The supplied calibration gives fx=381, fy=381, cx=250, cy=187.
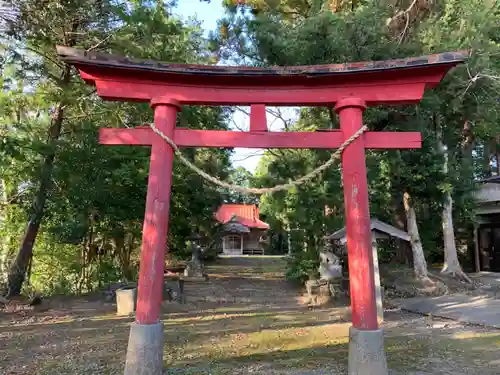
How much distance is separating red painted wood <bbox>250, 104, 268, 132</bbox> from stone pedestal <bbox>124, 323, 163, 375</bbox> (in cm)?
282

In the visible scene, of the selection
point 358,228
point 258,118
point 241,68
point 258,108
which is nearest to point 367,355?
point 358,228

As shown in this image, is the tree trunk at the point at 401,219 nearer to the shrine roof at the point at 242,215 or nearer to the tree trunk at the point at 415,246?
the tree trunk at the point at 415,246

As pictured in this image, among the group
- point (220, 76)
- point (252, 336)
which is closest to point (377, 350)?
point (252, 336)

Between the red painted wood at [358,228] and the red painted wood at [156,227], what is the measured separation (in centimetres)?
232

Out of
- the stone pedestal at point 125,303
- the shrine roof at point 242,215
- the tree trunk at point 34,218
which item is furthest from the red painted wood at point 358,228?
the shrine roof at point 242,215

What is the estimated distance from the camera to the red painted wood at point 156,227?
15.2 feet

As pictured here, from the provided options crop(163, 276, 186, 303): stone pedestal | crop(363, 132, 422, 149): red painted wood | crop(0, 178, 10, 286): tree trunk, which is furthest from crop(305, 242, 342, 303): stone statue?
crop(0, 178, 10, 286): tree trunk

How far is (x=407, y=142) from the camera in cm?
506

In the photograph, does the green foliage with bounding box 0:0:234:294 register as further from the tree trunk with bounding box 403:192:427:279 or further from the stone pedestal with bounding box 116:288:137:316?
the tree trunk with bounding box 403:192:427:279

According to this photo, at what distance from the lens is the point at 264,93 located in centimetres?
527

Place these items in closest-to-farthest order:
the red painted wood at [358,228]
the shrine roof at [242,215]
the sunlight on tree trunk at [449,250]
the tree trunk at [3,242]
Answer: the red painted wood at [358,228] < the tree trunk at [3,242] < the sunlight on tree trunk at [449,250] < the shrine roof at [242,215]

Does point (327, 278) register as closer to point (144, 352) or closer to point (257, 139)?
point (257, 139)

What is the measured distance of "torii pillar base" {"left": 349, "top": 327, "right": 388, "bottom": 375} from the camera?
14.4 feet

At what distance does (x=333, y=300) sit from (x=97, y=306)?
6657mm
